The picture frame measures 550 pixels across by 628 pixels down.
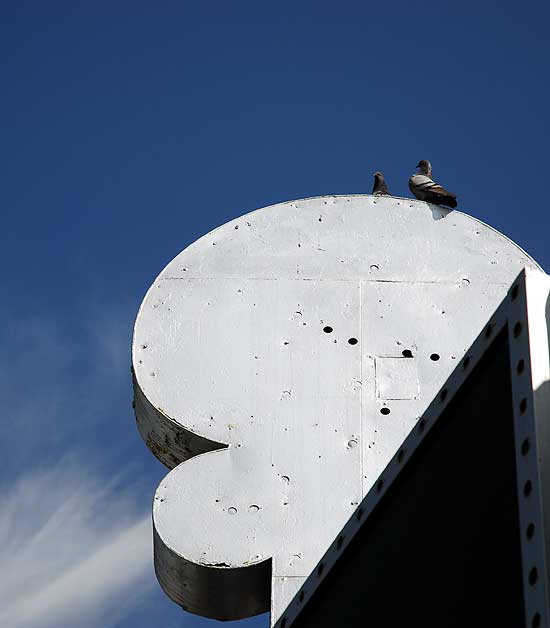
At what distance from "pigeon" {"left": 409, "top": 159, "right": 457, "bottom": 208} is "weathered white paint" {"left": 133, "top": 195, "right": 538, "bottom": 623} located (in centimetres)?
12

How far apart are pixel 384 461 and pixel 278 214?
1838mm

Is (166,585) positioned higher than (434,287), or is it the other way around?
(434,287)

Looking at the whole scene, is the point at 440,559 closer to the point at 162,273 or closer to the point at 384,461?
the point at 384,461

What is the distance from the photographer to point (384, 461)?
7027 millimetres

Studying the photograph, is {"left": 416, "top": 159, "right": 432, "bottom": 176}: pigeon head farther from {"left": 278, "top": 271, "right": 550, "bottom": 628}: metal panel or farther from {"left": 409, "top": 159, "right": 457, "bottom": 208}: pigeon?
{"left": 278, "top": 271, "right": 550, "bottom": 628}: metal panel

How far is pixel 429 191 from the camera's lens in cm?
852

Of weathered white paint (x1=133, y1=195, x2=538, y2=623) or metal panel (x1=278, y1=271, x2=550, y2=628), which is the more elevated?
metal panel (x1=278, y1=271, x2=550, y2=628)

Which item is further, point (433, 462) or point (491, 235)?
point (491, 235)

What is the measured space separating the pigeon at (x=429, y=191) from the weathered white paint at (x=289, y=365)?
0.12 metres

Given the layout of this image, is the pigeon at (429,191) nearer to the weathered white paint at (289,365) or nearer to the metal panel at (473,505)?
the weathered white paint at (289,365)

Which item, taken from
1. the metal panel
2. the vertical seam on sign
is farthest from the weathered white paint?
the metal panel

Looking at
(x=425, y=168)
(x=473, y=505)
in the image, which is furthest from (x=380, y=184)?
(x=473, y=505)

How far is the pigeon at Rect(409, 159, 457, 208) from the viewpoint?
330 inches

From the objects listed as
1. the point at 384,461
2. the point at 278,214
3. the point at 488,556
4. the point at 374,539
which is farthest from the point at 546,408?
the point at 278,214
